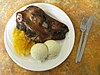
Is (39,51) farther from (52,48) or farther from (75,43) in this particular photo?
(75,43)

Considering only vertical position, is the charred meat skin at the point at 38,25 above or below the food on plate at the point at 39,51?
above

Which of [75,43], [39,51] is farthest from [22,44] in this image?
[75,43]

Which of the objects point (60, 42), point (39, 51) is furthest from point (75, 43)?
point (39, 51)

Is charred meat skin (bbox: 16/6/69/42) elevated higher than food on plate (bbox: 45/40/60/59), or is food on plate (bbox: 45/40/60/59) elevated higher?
charred meat skin (bbox: 16/6/69/42)
